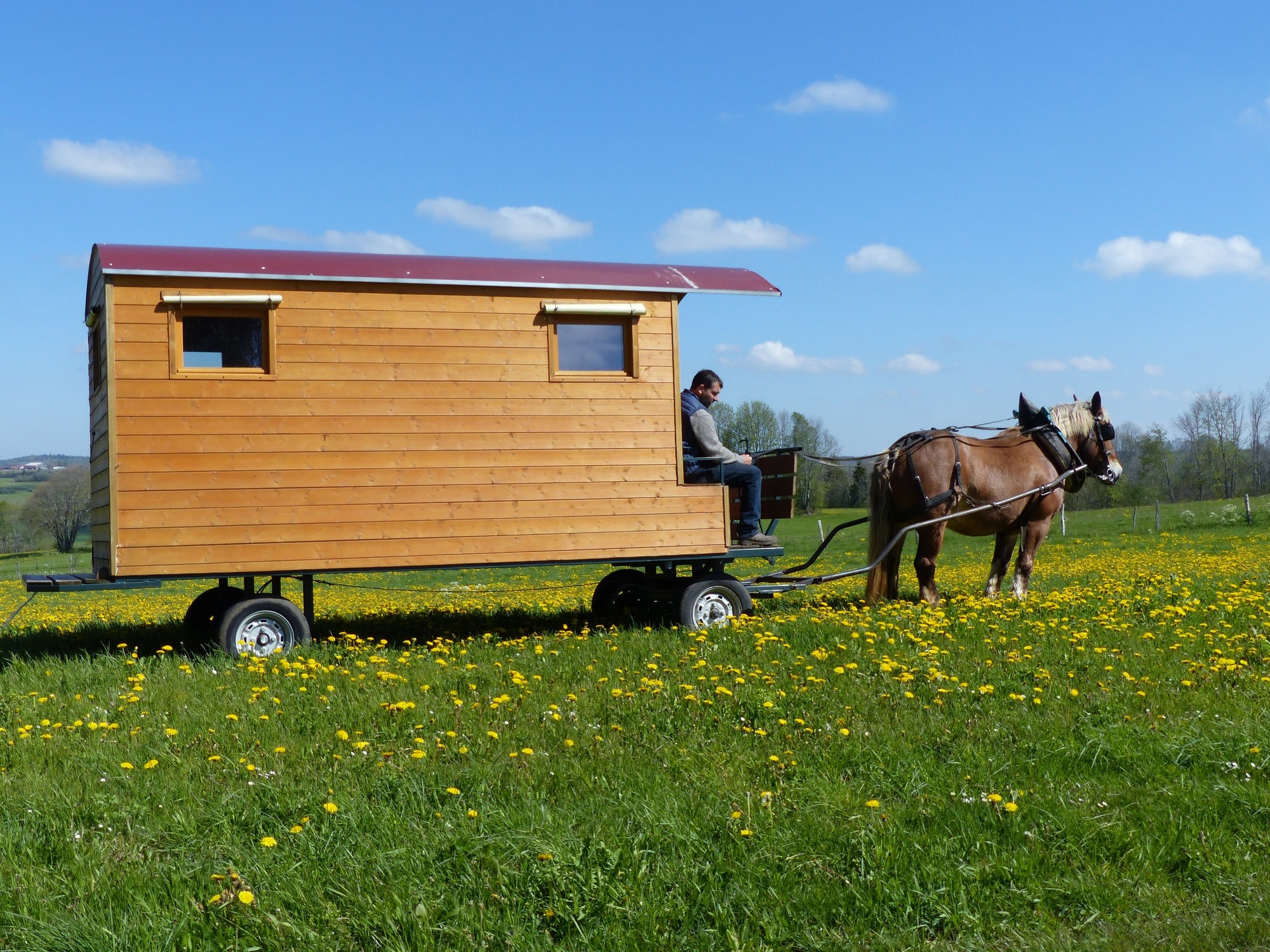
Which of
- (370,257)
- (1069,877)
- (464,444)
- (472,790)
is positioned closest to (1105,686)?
(1069,877)

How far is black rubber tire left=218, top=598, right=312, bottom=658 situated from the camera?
9.14 metres

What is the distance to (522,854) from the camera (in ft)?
14.0

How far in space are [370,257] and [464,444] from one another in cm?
194

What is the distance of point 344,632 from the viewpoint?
1027 centimetres

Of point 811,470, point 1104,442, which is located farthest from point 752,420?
point 1104,442

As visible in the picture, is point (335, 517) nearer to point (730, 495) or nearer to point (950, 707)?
point (730, 495)

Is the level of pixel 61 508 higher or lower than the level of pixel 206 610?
higher

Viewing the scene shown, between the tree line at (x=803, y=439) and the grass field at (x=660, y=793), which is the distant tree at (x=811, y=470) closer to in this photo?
the tree line at (x=803, y=439)

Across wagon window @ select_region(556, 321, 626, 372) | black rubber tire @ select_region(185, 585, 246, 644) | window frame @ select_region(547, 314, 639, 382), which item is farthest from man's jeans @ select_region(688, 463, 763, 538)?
black rubber tire @ select_region(185, 585, 246, 644)

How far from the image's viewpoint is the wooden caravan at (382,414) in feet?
29.4

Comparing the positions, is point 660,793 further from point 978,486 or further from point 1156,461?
point 1156,461

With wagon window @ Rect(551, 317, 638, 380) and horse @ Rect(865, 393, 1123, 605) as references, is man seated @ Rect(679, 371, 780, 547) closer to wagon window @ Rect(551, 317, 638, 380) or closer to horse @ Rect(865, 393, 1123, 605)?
wagon window @ Rect(551, 317, 638, 380)

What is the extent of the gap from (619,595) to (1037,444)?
17.4 ft

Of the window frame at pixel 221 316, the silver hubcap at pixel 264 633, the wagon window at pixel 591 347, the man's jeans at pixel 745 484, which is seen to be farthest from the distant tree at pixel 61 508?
the man's jeans at pixel 745 484
